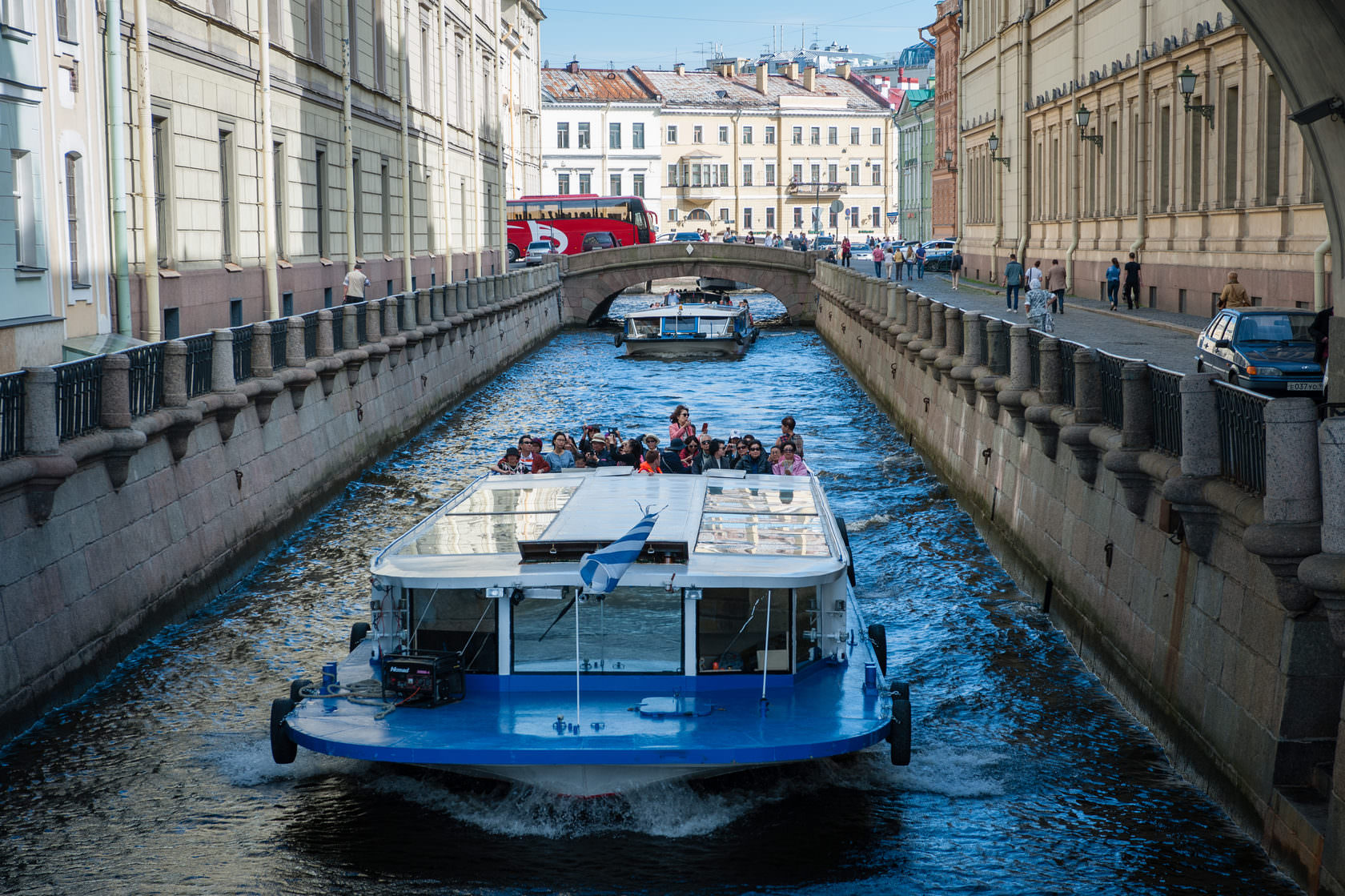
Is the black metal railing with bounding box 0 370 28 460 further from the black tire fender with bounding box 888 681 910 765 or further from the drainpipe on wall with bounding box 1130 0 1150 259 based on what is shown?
the drainpipe on wall with bounding box 1130 0 1150 259

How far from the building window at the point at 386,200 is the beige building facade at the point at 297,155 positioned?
6cm

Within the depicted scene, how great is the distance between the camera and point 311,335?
86.8ft

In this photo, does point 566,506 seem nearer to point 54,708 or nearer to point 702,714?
point 702,714

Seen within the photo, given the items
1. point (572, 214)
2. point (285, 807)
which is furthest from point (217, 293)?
point (572, 214)

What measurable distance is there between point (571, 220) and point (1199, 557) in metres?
72.5

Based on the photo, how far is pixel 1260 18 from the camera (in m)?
14.4

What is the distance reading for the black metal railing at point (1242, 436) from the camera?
11.2 meters

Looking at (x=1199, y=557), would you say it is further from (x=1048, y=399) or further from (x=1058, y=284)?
(x=1058, y=284)

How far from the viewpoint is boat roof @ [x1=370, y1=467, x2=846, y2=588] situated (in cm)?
1189

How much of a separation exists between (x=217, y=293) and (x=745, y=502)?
16487mm

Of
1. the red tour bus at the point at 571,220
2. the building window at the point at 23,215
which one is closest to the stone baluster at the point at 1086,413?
the building window at the point at 23,215

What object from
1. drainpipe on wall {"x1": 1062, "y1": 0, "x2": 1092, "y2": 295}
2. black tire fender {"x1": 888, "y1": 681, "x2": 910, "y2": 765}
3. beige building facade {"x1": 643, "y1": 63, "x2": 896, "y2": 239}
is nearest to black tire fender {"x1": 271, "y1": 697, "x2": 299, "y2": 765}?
black tire fender {"x1": 888, "y1": 681, "x2": 910, "y2": 765}

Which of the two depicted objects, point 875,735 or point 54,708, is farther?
point 54,708

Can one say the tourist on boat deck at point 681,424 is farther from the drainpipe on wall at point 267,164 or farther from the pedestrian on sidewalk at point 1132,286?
the pedestrian on sidewalk at point 1132,286
